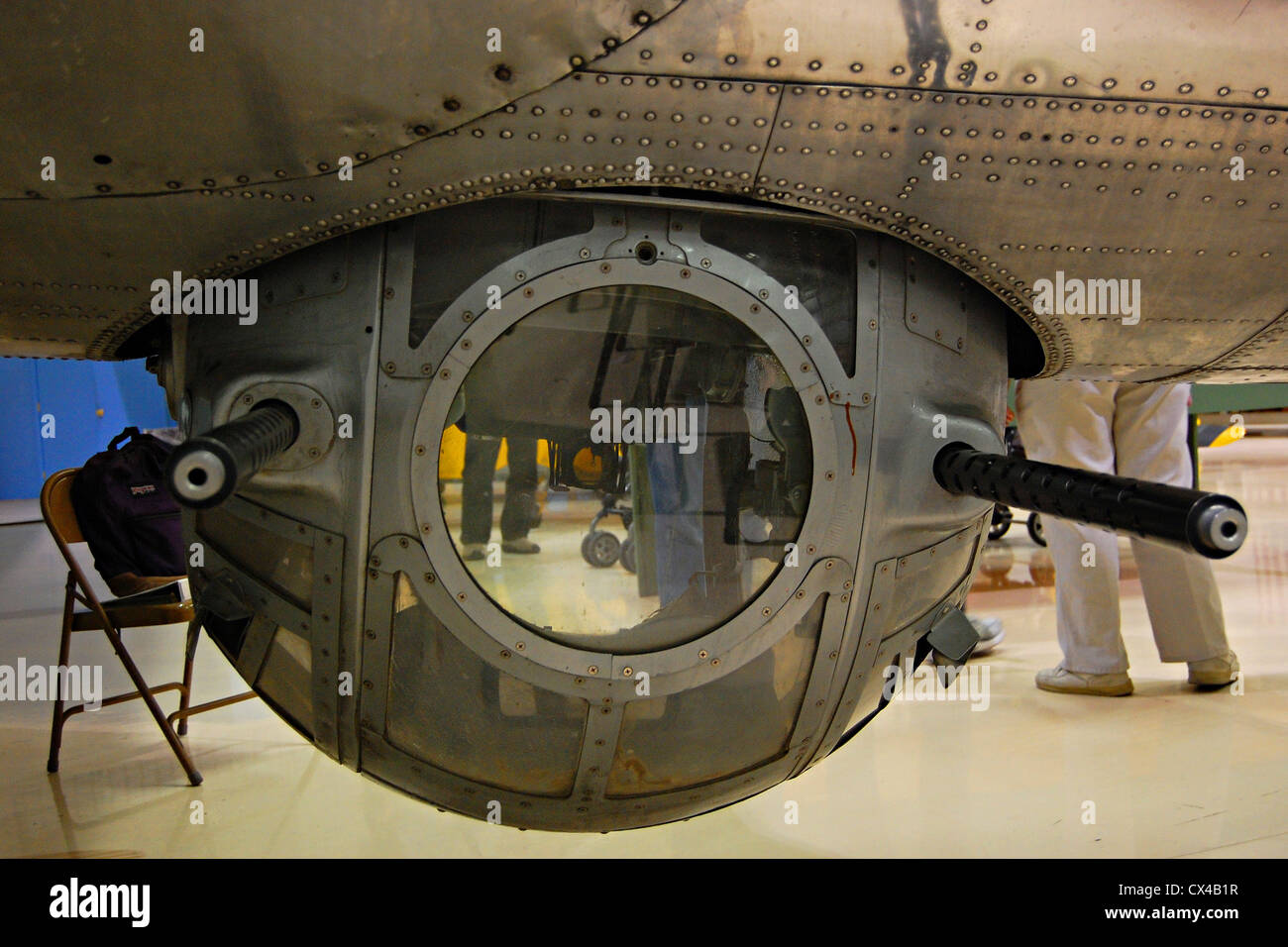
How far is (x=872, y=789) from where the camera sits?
3.03m

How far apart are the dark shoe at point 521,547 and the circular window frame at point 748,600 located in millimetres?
80

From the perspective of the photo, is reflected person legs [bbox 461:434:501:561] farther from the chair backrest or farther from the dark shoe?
the chair backrest

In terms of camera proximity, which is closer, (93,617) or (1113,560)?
(93,617)

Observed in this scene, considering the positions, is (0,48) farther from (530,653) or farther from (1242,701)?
(1242,701)

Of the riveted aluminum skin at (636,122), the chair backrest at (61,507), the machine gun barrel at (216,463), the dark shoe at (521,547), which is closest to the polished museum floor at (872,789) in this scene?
the dark shoe at (521,547)

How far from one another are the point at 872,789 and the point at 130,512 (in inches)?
99.7

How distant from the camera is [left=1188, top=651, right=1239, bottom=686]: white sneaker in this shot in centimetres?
396

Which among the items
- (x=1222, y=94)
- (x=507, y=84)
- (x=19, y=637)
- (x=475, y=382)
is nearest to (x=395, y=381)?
(x=475, y=382)

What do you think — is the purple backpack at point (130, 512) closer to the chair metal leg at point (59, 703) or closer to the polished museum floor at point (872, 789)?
the chair metal leg at point (59, 703)

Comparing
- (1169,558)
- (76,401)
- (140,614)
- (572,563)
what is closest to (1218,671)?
(1169,558)

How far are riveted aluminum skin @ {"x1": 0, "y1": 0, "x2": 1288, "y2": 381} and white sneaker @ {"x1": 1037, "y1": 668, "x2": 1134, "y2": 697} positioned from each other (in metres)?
2.62

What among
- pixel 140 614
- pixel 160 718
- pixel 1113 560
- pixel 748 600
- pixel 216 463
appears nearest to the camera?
pixel 216 463

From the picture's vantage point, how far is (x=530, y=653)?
172 centimetres

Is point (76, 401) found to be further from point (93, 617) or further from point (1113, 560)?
point (1113, 560)
